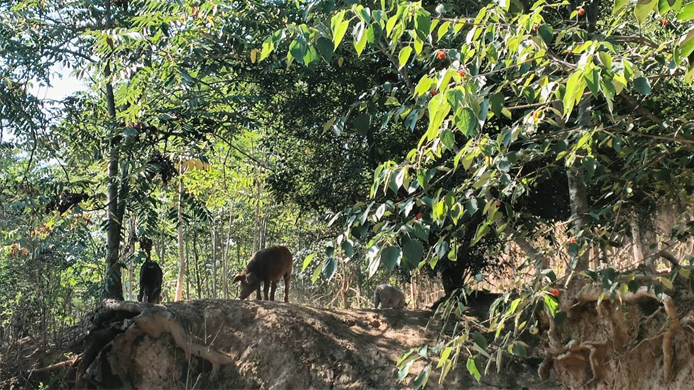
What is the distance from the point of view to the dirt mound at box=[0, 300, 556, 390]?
22.5ft

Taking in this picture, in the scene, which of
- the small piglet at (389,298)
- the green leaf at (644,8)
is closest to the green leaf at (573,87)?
the green leaf at (644,8)

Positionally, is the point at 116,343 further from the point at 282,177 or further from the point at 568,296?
the point at 568,296

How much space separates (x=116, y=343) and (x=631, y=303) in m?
5.43

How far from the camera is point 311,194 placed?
879 cm

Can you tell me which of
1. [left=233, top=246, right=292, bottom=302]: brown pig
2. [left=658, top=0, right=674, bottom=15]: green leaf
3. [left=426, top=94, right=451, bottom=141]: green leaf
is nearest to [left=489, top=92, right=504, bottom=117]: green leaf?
[left=426, top=94, right=451, bottom=141]: green leaf

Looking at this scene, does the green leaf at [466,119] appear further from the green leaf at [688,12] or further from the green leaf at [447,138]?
the green leaf at [688,12]

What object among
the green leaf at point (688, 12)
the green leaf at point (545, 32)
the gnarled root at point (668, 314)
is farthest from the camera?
the gnarled root at point (668, 314)

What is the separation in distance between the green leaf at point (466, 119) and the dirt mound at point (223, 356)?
207 inches

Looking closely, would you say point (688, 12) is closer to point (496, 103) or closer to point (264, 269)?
point (496, 103)

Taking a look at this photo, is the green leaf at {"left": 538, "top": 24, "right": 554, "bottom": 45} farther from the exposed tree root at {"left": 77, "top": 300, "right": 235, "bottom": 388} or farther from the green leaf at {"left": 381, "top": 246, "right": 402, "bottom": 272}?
the exposed tree root at {"left": 77, "top": 300, "right": 235, "bottom": 388}

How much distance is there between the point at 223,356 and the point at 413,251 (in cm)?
547

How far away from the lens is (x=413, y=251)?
2293 millimetres

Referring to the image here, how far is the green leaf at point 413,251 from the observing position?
226 cm

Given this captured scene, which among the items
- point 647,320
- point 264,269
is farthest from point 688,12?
point 264,269
